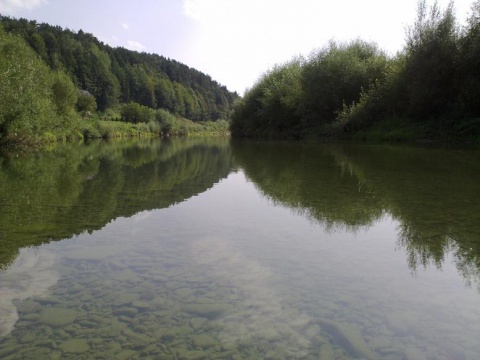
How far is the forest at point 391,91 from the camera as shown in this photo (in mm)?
28438

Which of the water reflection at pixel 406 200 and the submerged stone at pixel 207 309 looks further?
the water reflection at pixel 406 200

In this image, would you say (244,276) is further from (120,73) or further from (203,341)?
(120,73)

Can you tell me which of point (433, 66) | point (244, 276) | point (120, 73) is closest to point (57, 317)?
point (244, 276)

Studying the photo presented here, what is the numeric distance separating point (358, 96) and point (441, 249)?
39.3m

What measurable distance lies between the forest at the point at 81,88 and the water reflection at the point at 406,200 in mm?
20546

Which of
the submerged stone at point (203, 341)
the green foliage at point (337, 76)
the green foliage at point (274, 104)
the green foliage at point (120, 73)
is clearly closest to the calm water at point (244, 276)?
the submerged stone at point (203, 341)

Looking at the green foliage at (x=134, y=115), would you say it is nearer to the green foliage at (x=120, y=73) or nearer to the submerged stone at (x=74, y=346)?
the green foliage at (x=120, y=73)

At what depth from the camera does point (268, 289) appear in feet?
14.4

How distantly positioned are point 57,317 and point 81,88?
121 meters

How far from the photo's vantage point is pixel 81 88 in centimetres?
11319

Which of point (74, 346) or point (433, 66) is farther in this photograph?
point (433, 66)

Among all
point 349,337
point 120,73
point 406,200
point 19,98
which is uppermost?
point 120,73

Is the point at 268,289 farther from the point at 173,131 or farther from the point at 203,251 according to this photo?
the point at 173,131

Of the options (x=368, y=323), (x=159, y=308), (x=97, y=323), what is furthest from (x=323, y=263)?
(x=97, y=323)
